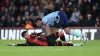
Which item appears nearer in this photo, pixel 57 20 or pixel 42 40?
pixel 42 40

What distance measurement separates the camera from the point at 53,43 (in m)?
12.8

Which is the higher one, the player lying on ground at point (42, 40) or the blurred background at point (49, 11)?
the blurred background at point (49, 11)

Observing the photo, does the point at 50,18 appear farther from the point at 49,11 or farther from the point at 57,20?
the point at 49,11

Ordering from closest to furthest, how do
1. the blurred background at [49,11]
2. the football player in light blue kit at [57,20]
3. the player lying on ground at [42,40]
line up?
the player lying on ground at [42,40] < the football player in light blue kit at [57,20] < the blurred background at [49,11]

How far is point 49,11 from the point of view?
19.6 meters

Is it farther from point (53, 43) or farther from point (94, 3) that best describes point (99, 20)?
point (53, 43)

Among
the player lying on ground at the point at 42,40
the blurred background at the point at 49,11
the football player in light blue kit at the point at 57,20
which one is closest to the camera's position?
the player lying on ground at the point at 42,40

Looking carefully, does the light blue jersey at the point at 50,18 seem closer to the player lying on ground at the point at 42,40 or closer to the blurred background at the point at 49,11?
the player lying on ground at the point at 42,40

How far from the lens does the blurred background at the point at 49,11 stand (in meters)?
18.9

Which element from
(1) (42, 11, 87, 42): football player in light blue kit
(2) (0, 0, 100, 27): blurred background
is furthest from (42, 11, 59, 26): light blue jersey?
(2) (0, 0, 100, 27): blurred background

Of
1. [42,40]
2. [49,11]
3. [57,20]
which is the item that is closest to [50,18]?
[57,20]

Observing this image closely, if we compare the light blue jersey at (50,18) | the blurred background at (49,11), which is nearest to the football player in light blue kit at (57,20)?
the light blue jersey at (50,18)

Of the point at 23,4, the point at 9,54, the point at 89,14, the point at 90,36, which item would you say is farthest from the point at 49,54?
the point at 23,4

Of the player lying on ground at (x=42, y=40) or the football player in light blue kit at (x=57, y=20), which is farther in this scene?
the football player in light blue kit at (x=57, y=20)
